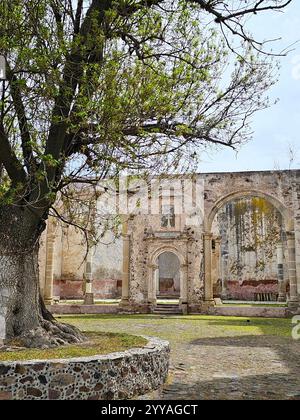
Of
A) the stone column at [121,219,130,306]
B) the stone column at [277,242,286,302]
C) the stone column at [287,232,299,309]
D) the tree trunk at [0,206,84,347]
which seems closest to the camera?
the tree trunk at [0,206,84,347]

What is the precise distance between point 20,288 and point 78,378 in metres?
1.84

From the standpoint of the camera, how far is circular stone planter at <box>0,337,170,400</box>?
3961 millimetres

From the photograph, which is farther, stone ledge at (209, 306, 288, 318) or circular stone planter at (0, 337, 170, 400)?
stone ledge at (209, 306, 288, 318)

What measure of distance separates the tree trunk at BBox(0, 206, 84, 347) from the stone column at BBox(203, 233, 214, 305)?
1209cm

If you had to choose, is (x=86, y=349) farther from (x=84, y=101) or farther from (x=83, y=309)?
(x=83, y=309)

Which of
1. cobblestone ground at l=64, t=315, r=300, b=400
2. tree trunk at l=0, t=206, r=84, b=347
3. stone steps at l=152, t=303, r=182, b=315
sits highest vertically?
tree trunk at l=0, t=206, r=84, b=347

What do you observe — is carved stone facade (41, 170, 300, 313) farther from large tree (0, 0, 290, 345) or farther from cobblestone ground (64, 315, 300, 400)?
large tree (0, 0, 290, 345)

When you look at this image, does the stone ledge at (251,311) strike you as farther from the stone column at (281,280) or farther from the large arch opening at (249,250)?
the large arch opening at (249,250)

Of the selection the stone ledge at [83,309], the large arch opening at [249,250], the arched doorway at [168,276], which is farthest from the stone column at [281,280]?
the stone ledge at [83,309]

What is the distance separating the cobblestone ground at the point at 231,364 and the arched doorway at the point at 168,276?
16275mm

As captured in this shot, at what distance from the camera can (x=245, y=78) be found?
6.27 meters

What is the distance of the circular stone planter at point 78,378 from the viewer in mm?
3961

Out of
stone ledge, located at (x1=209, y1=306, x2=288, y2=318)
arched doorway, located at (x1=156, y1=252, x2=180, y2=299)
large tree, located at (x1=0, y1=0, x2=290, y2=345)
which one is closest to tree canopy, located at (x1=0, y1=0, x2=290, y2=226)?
large tree, located at (x1=0, y1=0, x2=290, y2=345)

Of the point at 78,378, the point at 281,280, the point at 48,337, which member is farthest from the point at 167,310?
the point at 78,378
